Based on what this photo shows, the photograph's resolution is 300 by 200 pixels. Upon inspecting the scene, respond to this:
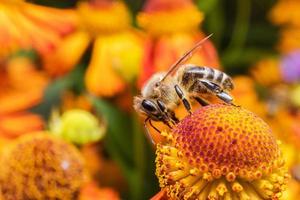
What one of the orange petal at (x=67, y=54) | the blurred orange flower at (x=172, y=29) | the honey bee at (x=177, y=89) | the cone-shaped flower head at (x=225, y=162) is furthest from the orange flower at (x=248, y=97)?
the cone-shaped flower head at (x=225, y=162)

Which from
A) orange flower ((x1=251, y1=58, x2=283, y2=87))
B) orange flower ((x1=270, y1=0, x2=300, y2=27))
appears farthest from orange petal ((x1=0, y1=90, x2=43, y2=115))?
orange flower ((x1=270, y1=0, x2=300, y2=27))

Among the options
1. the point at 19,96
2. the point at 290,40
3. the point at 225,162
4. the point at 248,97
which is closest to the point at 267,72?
the point at 290,40

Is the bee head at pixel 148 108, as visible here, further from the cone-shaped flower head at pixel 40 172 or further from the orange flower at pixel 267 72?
the orange flower at pixel 267 72

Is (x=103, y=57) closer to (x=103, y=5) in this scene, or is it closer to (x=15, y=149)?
(x=103, y=5)

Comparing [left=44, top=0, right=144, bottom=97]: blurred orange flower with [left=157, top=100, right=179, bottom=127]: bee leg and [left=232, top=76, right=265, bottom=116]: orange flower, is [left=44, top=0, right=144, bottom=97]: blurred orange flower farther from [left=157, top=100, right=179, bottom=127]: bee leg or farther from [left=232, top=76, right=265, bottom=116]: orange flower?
[left=157, top=100, right=179, bottom=127]: bee leg

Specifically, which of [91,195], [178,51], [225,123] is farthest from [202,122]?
[178,51]

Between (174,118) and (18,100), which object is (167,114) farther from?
(18,100)
